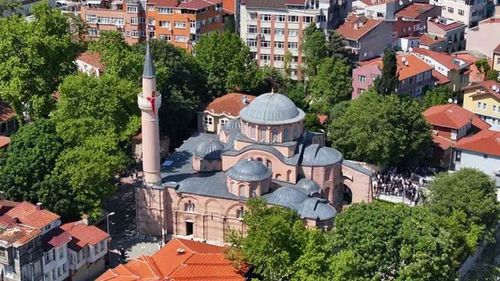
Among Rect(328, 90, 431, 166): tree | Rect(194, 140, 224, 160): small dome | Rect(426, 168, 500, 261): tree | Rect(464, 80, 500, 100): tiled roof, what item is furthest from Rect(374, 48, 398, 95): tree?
Rect(194, 140, 224, 160): small dome

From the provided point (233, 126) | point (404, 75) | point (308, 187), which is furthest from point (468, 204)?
point (404, 75)

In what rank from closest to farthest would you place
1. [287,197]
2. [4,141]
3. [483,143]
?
[287,197] → [4,141] → [483,143]

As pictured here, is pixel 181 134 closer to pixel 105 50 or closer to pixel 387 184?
pixel 105 50

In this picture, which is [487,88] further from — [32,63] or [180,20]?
[32,63]

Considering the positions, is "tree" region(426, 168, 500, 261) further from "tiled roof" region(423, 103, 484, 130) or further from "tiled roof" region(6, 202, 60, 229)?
"tiled roof" region(6, 202, 60, 229)

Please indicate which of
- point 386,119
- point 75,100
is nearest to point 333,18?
point 386,119
